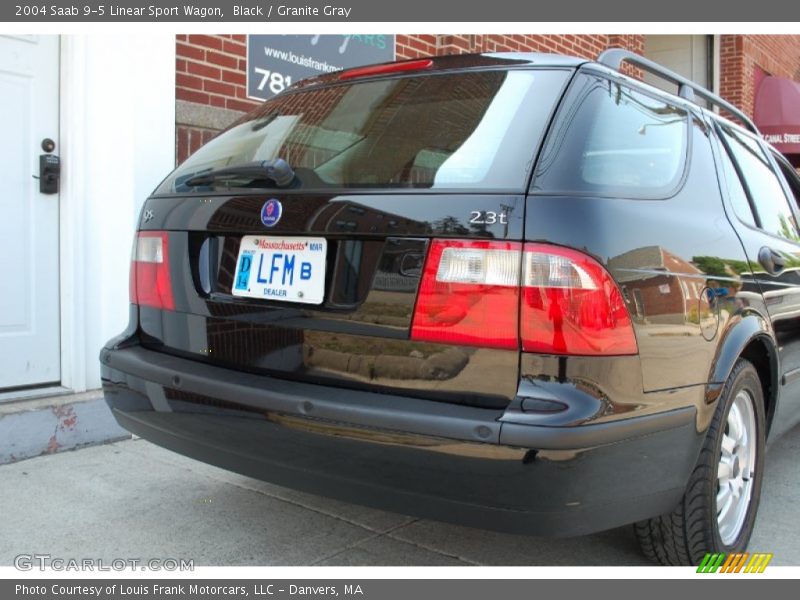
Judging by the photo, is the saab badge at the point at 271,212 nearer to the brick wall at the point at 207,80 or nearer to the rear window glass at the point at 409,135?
the rear window glass at the point at 409,135

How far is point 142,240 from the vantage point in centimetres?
264

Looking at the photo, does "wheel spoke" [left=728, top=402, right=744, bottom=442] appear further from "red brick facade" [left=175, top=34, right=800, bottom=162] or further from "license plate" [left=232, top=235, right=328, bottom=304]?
"red brick facade" [left=175, top=34, right=800, bottom=162]

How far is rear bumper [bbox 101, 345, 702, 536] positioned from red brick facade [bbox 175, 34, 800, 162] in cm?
263

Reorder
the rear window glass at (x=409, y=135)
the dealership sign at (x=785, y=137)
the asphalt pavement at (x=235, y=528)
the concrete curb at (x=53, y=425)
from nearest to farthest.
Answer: the rear window glass at (x=409, y=135) < the asphalt pavement at (x=235, y=528) < the concrete curb at (x=53, y=425) < the dealership sign at (x=785, y=137)

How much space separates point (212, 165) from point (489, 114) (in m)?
1.01

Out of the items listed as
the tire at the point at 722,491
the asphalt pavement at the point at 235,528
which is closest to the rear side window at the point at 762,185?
the tire at the point at 722,491

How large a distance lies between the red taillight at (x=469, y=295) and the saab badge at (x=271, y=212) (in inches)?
20.6

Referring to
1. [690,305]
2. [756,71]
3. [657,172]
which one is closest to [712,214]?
[657,172]

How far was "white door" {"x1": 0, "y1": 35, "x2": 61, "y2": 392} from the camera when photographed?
3.91 meters

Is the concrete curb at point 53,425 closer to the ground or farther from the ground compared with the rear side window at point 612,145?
closer to the ground

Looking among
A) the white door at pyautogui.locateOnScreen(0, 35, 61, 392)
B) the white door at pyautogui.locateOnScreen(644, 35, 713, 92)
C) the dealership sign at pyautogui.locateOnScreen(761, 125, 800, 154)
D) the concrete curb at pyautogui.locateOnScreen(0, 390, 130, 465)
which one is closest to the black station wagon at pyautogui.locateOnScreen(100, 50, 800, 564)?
the concrete curb at pyautogui.locateOnScreen(0, 390, 130, 465)

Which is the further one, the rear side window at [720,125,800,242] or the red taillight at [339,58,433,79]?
the rear side window at [720,125,800,242]

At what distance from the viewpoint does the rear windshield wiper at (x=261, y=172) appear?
2270 mm
